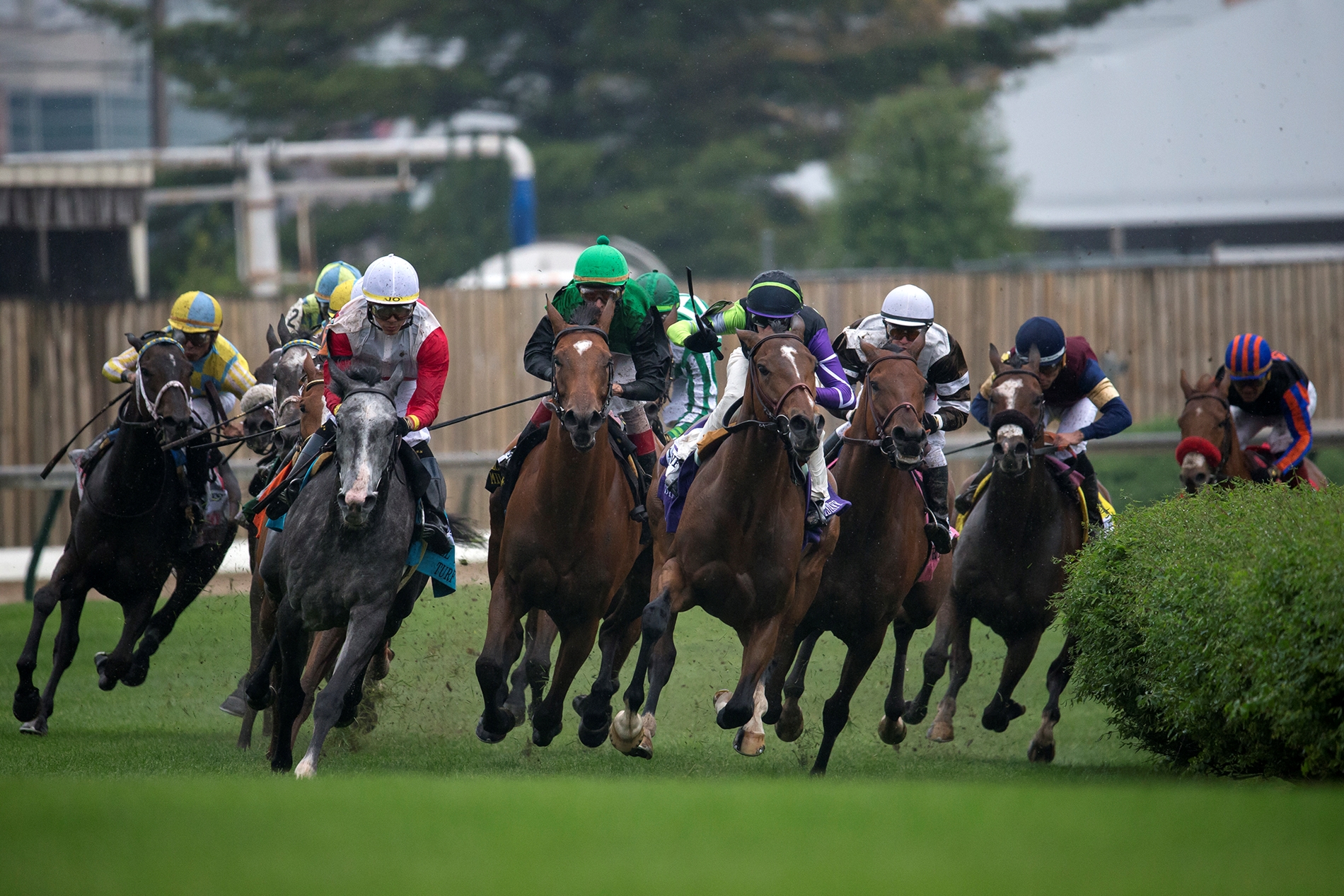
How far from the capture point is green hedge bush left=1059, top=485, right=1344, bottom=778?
6152 millimetres

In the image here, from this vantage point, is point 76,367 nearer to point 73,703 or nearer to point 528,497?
point 73,703

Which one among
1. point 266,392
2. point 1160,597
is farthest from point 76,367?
point 1160,597

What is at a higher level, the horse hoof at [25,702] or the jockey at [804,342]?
the jockey at [804,342]

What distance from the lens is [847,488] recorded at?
350 inches

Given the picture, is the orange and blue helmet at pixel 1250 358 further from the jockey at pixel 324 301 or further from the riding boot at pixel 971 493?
the jockey at pixel 324 301

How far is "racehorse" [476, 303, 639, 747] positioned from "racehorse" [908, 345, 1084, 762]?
8.09ft

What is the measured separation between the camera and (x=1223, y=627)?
22.4ft

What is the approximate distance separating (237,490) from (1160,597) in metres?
5.81

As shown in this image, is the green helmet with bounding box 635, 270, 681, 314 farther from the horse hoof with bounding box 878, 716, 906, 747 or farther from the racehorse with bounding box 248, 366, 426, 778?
the horse hoof with bounding box 878, 716, 906, 747

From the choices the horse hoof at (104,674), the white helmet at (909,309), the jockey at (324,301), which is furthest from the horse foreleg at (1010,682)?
the horse hoof at (104,674)

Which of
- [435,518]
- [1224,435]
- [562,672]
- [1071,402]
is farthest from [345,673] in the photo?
[1224,435]

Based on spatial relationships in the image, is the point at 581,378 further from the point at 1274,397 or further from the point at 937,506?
the point at 1274,397

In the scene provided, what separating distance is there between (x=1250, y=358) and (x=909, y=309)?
357cm

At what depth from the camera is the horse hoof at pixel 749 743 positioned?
815 cm
